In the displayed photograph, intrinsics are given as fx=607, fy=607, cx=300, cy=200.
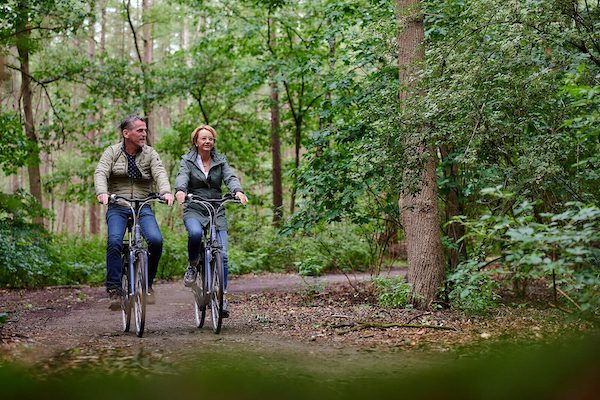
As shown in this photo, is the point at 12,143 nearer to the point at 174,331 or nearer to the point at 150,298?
the point at 150,298

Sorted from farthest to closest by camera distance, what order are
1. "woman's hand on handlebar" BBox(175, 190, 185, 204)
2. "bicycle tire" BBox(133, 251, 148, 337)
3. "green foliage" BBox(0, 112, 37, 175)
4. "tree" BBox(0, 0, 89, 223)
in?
1. "green foliage" BBox(0, 112, 37, 175)
2. "tree" BBox(0, 0, 89, 223)
3. "woman's hand on handlebar" BBox(175, 190, 185, 204)
4. "bicycle tire" BBox(133, 251, 148, 337)

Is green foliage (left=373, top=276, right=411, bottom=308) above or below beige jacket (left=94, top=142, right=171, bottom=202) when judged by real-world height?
below

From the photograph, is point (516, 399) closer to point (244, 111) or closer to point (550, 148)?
point (550, 148)

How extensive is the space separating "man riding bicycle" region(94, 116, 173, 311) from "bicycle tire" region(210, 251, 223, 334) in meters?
0.57

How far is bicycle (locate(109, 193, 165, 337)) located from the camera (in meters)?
5.84

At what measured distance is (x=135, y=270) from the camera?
6.04 meters

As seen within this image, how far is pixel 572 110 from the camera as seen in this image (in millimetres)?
6184

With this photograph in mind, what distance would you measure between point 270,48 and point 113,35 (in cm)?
1586

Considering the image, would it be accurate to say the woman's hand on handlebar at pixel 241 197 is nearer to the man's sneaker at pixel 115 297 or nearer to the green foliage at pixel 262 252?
the man's sneaker at pixel 115 297

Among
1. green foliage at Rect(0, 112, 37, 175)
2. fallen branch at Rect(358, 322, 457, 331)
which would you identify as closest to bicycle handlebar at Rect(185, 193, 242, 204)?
fallen branch at Rect(358, 322, 457, 331)

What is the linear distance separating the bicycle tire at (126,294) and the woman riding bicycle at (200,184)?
24.2 inches

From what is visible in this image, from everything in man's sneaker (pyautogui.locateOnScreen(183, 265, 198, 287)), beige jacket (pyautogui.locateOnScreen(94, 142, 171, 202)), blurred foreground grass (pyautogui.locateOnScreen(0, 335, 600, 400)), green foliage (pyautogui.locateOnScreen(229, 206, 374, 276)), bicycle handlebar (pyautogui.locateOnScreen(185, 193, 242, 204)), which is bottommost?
green foliage (pyautogui.locateOnScreen(229, 206, 374, 276))

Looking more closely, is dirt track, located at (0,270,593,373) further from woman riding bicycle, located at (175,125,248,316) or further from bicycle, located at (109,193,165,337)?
woman riding bicycle, located at (175,125,248,316)

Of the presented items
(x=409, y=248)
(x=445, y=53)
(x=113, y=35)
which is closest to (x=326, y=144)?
(x=409, y=248)
